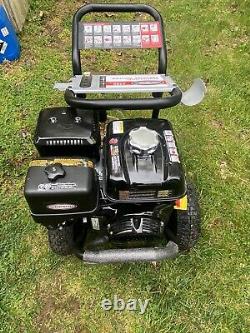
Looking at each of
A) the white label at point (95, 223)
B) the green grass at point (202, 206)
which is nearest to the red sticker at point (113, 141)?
the white label at point (95, 223)

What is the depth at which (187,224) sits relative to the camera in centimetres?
194

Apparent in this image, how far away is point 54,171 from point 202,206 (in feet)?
3.72

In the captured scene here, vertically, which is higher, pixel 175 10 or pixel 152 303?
pixel 175 10

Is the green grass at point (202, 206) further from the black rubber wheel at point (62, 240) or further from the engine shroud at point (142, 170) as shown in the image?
the engine shroud at point (142, 170)

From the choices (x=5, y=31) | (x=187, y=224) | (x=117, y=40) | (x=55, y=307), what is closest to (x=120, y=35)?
(x=117, y=40)

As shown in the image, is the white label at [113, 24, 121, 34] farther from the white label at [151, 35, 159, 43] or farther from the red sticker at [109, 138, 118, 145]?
the red sticker at [109, 138, 118, 145]

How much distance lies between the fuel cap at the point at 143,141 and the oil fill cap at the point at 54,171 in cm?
28

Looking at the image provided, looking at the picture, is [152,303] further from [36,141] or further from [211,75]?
[211,75]

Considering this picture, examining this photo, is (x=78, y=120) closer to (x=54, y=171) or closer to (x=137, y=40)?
(x=54, y=171)

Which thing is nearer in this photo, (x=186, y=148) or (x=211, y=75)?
(x=186, y=148)

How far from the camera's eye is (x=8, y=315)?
1.93 m

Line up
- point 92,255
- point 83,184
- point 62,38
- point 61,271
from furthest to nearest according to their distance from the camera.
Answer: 1. point 62,38
2. point 61,271
3. point 92,255
4. point 83,184

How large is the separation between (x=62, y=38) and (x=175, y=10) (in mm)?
1087

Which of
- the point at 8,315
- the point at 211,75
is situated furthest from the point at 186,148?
the point at 8,315
